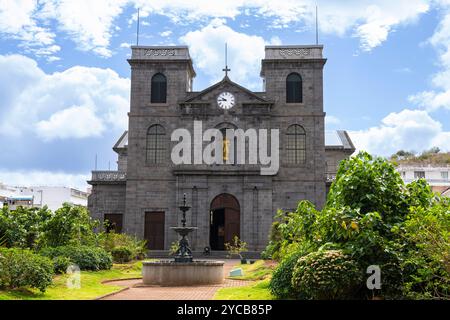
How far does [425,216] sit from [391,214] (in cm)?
286

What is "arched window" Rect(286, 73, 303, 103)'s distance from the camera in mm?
43156

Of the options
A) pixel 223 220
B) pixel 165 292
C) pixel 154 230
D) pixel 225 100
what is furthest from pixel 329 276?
pixel 225 100

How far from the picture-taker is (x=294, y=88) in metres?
43.3

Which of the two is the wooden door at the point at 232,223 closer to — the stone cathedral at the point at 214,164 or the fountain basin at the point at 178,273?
the stone cathedral at the point at 214,164

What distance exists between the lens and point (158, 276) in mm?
20844

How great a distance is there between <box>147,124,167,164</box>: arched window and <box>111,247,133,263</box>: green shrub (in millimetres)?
12388

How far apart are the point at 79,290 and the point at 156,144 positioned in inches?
1015

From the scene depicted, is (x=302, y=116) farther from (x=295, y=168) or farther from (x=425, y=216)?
(x=425, y=216)

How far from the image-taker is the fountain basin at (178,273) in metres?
20.7

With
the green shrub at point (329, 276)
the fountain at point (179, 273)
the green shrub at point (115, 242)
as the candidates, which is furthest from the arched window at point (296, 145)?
the green shrub at point (329, 276)

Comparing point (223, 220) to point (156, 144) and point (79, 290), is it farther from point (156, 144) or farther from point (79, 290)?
point (79, 290)

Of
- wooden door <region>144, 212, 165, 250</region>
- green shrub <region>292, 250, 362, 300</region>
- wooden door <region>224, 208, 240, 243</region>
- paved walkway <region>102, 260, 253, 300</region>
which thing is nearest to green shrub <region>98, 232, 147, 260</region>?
wooden door <region>144, 212, 165, 250</region>

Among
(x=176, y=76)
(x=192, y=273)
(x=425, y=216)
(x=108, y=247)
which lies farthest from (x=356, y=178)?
(x=176, y=76)

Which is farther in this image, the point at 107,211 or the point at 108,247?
the point at 107,211
